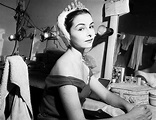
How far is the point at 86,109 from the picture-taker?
3.51 ft

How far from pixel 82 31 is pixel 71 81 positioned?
295 mm

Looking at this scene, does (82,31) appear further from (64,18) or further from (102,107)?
(102,107)

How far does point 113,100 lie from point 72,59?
1.24 ft

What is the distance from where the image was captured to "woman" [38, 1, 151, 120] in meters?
0.83

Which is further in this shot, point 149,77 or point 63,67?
point 149,77

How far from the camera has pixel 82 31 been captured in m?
0.95

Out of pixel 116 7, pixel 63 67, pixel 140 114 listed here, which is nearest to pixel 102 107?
pixel 140 114

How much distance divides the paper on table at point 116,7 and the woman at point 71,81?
569mm

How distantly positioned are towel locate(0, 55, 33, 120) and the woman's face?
0.33 meters

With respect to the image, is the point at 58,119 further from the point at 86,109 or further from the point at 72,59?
the point at 72,59

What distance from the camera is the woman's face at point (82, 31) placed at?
95 centimetres

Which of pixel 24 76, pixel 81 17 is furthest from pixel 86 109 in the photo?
pixel 81 17

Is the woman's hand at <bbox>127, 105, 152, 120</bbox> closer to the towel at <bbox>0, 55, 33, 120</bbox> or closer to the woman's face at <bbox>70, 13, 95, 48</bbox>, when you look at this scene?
the woman's face at <bbox>70, 13, 95, 48</bbox>

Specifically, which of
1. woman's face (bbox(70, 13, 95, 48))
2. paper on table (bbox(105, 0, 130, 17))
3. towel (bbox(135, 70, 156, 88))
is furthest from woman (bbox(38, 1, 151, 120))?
paper on table (bbox(105, 0, 130, 17))
